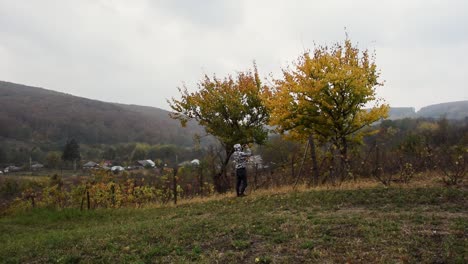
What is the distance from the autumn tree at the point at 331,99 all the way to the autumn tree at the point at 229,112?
394 cm

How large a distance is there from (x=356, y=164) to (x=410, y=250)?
975 cm

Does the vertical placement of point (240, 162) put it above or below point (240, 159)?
below

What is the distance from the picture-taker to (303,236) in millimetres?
7047

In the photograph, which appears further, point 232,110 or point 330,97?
point 232,110

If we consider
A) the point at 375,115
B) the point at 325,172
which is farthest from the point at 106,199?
A: the point at 375,115

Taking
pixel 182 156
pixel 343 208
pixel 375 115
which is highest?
pixel 375 115

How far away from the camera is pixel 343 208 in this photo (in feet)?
32.0

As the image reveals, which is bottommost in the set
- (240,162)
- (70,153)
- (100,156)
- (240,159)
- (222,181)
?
(100,156)

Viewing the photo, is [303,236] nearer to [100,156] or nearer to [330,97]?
[330,97]

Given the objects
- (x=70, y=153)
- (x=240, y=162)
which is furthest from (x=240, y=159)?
(x=70, y=153)

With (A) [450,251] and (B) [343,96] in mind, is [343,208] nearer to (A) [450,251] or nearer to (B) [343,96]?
(A) [450,251]

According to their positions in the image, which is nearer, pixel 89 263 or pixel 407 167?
pixel 89 263

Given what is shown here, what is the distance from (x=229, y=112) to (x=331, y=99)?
6.86 meters

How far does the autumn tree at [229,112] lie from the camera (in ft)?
66.2
